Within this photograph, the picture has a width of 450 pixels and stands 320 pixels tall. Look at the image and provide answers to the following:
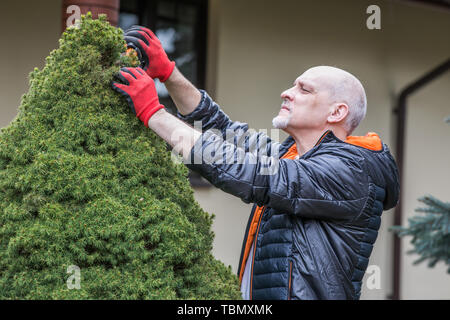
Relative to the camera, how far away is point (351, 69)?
19.6 feet

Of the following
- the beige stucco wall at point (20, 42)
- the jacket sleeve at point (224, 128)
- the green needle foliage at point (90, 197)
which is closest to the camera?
the green needle foliage at point (90, 197)

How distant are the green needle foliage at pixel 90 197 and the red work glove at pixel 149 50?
6.0 inches

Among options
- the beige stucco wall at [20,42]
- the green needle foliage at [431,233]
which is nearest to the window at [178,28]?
the beige stucco wall at [20,42]

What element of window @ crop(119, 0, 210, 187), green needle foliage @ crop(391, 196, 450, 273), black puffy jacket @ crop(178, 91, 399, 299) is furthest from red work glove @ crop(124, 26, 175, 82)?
window @ crop(119, 0, 210, 187)

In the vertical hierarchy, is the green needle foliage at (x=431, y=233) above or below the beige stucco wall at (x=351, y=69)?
below

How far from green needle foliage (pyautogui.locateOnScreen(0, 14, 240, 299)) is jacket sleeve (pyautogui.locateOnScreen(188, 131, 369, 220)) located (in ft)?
0.65

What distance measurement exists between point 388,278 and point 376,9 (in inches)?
114

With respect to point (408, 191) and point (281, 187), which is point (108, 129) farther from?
point (408, 191)

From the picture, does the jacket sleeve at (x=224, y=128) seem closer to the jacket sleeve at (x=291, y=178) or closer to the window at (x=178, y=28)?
the jacket sleeve at (x=291, y=178)

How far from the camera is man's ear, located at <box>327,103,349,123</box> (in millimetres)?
2188

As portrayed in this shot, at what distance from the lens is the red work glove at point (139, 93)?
6.12ft

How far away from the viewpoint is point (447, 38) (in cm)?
652

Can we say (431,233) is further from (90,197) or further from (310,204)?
(90,197)

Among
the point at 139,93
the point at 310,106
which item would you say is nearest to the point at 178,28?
the point at 310,106
